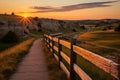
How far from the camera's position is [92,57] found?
196 inches

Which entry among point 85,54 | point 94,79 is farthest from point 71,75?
point 85,54

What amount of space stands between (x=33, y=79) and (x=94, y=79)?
83.8 inches

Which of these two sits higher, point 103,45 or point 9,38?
point 9,38

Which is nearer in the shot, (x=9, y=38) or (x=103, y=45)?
(x=103, y=45)

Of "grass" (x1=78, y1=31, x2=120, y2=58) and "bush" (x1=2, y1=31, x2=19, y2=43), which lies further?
"bush" (x1=2, y1=31, x2=19, y2=43)

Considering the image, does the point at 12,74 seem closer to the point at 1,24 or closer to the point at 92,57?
the point at 92,57

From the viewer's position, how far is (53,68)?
10727 mm

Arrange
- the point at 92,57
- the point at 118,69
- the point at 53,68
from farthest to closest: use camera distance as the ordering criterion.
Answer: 1. the point at 53,68
2. the point at 92,57
3. the point at 118,69

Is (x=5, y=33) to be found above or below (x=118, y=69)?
below

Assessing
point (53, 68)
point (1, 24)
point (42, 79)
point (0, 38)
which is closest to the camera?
point (42, 79)

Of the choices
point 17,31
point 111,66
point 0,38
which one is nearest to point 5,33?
point 0,38

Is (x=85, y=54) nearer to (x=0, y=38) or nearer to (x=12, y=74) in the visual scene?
(x=12, y=74)

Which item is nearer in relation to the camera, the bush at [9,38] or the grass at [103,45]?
the grass at [103,45]

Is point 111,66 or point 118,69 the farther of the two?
point 111,66
